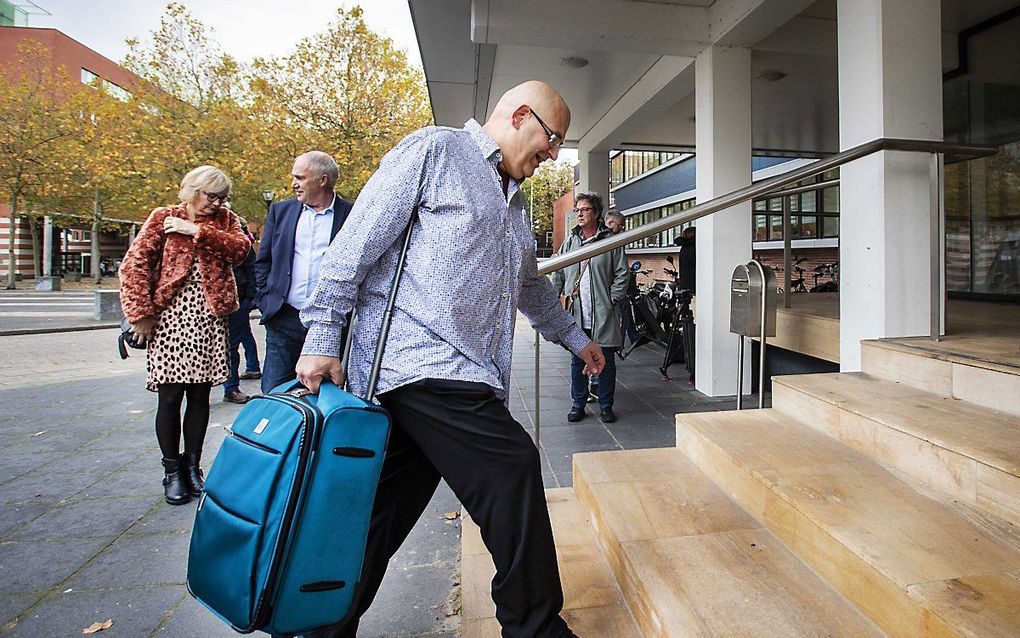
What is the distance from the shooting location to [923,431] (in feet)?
7.13

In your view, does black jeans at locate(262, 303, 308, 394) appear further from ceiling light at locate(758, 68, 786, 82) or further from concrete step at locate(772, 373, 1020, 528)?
ceiling light at locate(758, 68, 786, 82)

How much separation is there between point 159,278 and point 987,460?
12.3 ft

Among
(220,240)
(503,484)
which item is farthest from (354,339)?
(220,240)

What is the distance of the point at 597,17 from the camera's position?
217 inches

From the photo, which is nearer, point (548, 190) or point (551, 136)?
point (551, 136)

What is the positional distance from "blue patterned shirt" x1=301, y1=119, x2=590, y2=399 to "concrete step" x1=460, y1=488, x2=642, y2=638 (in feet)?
3.03

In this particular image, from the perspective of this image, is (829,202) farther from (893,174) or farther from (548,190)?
(548,190)

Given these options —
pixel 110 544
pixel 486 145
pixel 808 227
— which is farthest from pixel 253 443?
pixel 808 227

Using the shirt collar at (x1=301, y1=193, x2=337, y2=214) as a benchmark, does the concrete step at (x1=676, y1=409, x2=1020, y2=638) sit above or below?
below

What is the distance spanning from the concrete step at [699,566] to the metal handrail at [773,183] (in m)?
1.05

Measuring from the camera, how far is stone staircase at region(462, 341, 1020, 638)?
1.65 meters

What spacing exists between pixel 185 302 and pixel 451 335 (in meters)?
2.48

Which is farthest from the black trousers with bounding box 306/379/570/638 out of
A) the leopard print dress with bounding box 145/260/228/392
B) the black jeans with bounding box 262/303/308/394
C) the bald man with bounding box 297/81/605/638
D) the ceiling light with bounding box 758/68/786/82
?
the ceiling light with bounding box 758/68/786/82

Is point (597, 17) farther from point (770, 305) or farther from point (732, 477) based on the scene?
point (732, 477)
